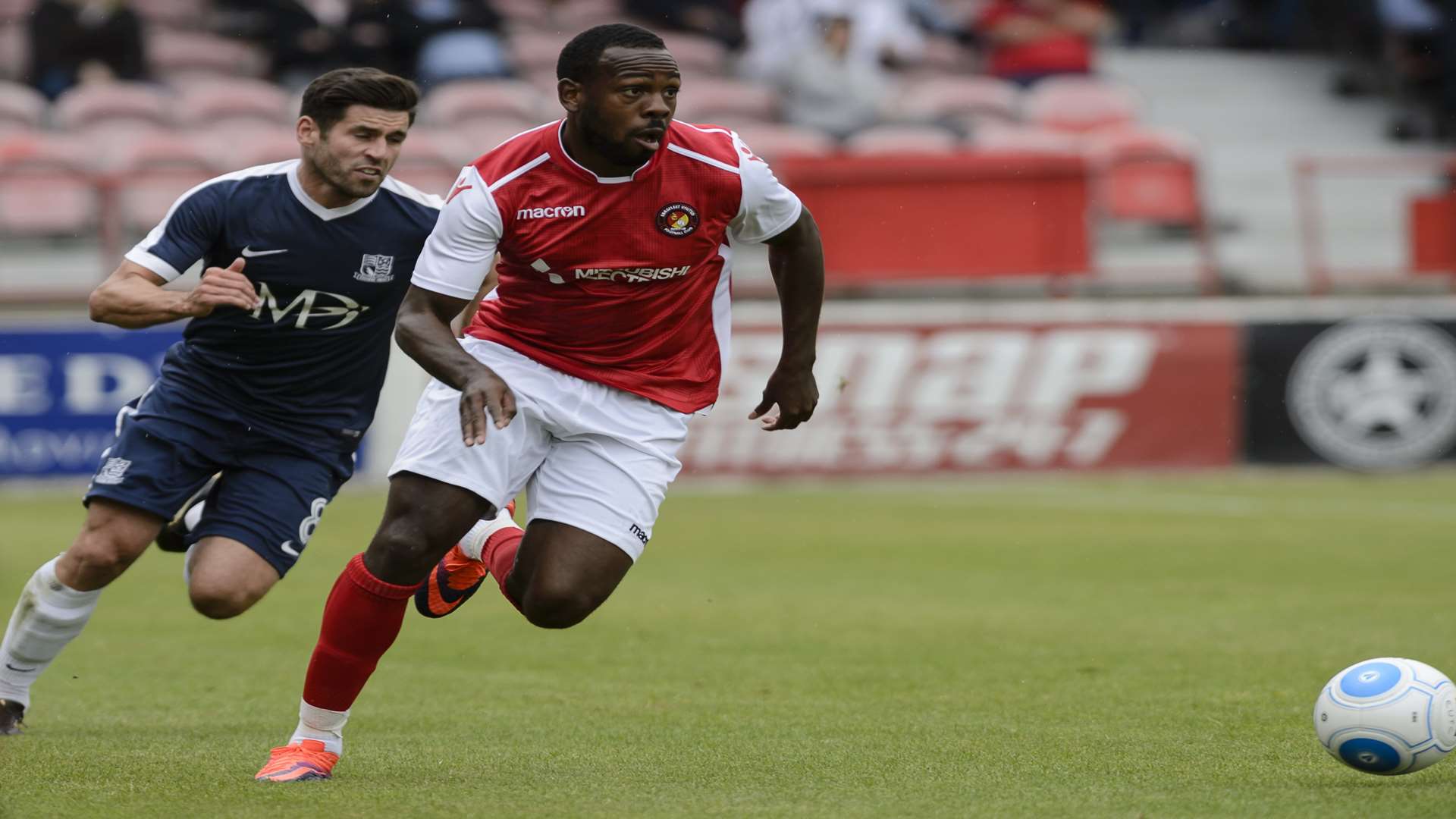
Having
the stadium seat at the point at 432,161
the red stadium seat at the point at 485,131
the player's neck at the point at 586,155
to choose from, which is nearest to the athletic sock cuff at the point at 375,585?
the player's neck at the point at 586,155

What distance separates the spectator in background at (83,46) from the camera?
669 inches

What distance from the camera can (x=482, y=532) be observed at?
6094 mm

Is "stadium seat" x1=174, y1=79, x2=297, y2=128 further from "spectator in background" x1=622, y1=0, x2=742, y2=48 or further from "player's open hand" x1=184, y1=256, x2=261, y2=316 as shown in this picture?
"player's open hand" x1=184, y1=256, x2=261, y2=316

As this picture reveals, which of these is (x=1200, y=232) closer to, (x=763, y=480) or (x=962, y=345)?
(x=962, y=345)

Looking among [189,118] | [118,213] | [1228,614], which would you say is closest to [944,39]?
[189,118]

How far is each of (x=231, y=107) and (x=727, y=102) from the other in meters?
4.56

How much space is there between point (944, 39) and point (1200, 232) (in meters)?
Result: 4.96

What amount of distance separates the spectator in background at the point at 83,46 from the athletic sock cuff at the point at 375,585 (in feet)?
42.7

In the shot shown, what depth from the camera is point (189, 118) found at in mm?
17344

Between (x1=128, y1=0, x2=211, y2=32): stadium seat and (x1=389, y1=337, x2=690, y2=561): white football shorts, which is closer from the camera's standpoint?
(x1=389, y1=337, x2=690, y2=561): white football shorts

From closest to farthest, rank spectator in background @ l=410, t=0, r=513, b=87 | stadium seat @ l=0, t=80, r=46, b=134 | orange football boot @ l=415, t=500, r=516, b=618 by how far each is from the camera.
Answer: orange football boot @ l=415, t=500, r=516, b=618 < stadium seat @ l=0, t=80, r=46, b=134 < spectator in background @ l=410, t=0, r=513, b=87

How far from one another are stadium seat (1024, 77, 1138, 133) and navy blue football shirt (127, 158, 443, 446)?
537 inches

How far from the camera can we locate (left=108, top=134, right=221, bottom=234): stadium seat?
1523cm

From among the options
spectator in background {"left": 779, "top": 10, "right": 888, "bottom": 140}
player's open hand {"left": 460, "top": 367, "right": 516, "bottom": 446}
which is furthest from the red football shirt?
spectator in background {"left": 779, "top": 10, "right": 888, "bottom": 140}
